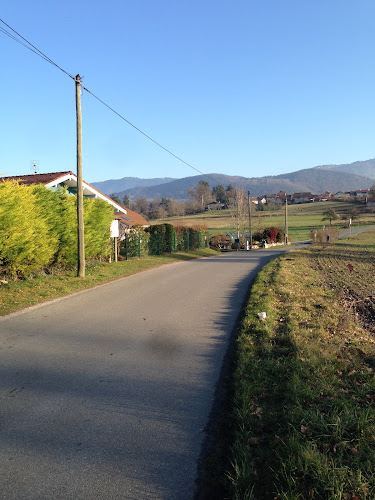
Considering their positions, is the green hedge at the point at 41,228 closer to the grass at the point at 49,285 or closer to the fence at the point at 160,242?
the grass at the point at 49,285

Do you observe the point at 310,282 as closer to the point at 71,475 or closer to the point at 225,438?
the point at 225,438

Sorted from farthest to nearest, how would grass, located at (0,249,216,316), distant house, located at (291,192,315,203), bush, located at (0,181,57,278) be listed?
distant house, located at (291,192,315,203), bush, located at (0,181,57,278), grass, located at (0,249,216,316)

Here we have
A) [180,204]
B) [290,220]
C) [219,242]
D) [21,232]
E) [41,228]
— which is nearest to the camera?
[21,232]

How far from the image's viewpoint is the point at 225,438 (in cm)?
395

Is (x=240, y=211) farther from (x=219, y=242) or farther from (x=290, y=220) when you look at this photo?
(x=290, y=220)

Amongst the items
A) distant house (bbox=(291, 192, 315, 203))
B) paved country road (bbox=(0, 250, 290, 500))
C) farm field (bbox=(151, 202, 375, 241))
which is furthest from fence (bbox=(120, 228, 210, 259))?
distant house (bbox=(291, 192, 315, 203))

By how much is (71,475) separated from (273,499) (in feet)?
5.00

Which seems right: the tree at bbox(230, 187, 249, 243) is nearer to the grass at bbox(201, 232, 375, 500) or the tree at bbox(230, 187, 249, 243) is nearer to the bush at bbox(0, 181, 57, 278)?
the bush at bbox(0, 181, 57, 278)

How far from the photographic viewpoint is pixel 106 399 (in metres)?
4.75

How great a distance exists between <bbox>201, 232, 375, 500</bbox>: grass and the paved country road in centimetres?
39

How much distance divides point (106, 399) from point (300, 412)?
6.81 feet

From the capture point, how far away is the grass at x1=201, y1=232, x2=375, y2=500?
3143 mm

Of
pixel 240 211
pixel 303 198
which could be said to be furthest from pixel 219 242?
pixel 303 198

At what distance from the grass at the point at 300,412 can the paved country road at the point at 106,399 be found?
0.39m
